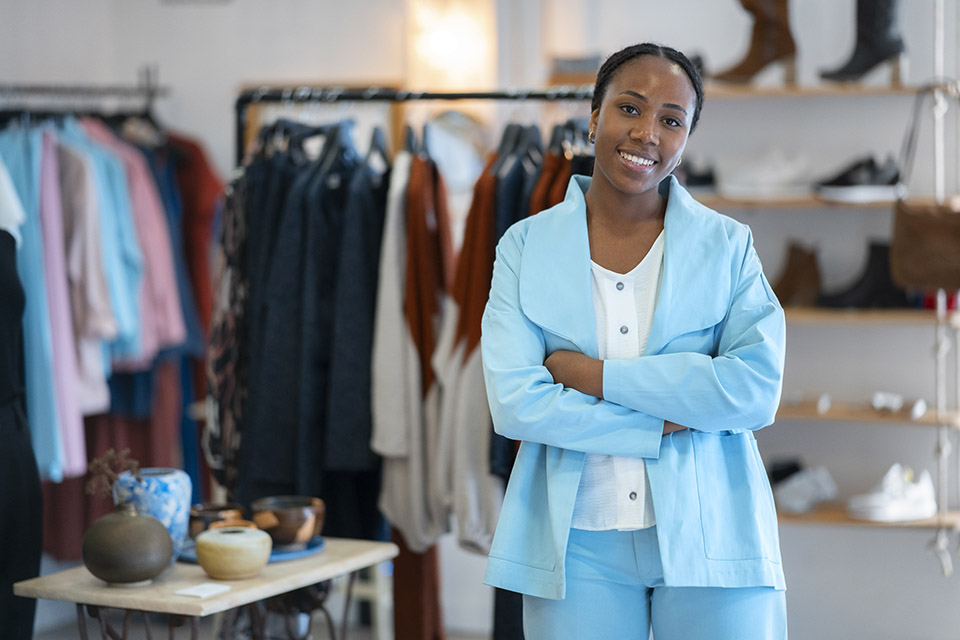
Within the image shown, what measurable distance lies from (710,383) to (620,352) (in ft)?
0.49

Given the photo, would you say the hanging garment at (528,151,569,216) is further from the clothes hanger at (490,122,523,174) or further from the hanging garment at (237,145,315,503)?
the hanging garment at (237,145,315,503)

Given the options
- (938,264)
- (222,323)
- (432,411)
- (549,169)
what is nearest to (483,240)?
(549,169)

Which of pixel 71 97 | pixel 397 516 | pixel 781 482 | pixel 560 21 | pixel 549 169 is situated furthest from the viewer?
pixel 71 97

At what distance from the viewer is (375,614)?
12.3 feet

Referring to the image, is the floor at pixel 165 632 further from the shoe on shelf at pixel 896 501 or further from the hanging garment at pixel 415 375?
the shoe on shelf at pixel 896 501

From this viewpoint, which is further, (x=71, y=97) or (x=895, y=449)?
(x=71, y=97)

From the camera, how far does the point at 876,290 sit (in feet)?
11.6

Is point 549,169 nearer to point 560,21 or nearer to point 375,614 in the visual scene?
point 560,21

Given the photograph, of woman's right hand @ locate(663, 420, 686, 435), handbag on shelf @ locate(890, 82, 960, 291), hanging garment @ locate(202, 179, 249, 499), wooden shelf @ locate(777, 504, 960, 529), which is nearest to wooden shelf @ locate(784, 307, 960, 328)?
handbag on shelf @ locate(890, 82, 960, 291)

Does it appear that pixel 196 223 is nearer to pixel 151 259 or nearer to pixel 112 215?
pixel 151 259

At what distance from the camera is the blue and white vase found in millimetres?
2061

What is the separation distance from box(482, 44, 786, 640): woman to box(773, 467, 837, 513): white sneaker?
196 centimetres

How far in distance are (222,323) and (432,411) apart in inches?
23.5

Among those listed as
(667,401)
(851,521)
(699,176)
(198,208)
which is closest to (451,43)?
(699,176)
